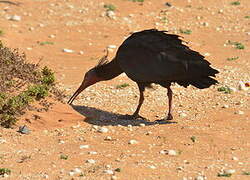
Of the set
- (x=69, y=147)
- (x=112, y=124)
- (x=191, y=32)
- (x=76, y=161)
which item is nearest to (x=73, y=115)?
(x=112, y=124)

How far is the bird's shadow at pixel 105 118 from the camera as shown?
10.9 meters

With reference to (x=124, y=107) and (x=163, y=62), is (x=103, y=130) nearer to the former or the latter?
(x=163, y=62)

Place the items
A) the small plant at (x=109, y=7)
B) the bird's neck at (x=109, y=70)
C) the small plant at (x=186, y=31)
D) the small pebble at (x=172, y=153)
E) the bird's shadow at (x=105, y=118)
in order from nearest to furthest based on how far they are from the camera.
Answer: the small pebble at (x=172, y=153)
the bird's shadow at (x=105, y=118)
the bird's neck at (x=109, y=70)
the small plant at (x=186, y=31)
the small plant at (x=109, y=7)

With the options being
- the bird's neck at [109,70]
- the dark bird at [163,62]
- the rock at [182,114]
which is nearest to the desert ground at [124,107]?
the rock at [182,114]

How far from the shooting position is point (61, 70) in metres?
14.9

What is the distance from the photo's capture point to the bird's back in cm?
1041

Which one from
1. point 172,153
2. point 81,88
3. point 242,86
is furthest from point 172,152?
point 242,86

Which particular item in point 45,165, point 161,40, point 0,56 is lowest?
point 45,165

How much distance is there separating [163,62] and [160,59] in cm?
8

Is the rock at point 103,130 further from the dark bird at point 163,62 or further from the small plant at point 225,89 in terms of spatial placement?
the small plant at point 225,89

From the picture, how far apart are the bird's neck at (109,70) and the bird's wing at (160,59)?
0.61 m

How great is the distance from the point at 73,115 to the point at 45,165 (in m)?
2.31

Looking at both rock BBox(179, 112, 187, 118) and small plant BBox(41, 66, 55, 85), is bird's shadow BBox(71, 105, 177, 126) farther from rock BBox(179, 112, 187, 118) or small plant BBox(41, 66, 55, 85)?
small plant BBox(41, 66, 55, 85)

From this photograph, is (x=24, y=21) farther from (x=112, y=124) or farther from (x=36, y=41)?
(x=112, y=124)
